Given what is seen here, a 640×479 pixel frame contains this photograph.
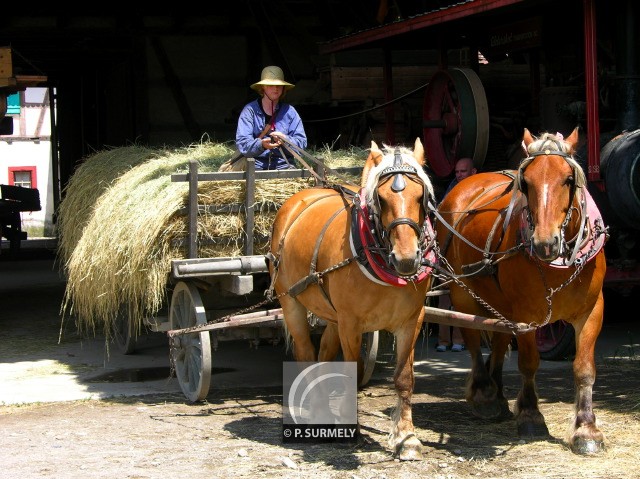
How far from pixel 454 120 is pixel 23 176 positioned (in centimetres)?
2506

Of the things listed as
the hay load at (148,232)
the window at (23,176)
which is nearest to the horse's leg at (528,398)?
the hay load at (148,232)

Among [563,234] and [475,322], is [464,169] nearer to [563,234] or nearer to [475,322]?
[475,322]

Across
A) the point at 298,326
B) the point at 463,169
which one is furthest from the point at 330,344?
the point at 463,169

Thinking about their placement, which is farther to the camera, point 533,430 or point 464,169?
point 464,169

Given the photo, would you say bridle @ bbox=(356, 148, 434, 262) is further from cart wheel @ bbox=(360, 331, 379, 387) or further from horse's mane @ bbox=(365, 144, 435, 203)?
cart wheel @ bbox=(360, 331, 379, 387)

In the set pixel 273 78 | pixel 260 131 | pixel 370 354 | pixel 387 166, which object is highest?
pixel 273 78

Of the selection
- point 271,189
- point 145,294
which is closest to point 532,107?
point 271,189

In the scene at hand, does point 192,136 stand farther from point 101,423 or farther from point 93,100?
point 101,423

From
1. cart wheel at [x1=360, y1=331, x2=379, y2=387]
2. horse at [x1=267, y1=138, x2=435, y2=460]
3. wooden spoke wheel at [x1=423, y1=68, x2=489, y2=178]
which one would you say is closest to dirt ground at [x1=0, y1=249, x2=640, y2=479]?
cart wheel at [x1=360, y1=331, x2=379, y2=387]

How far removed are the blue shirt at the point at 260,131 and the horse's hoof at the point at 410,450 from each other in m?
2.64

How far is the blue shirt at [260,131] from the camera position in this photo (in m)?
7.25

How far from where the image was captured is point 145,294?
280 inches

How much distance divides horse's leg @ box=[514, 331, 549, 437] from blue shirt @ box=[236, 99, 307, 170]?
7.67 ft

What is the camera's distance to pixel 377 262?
17.1 ft
